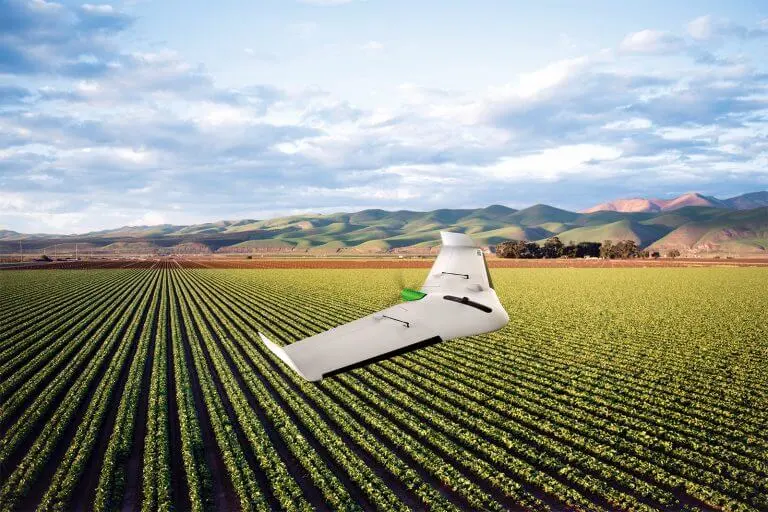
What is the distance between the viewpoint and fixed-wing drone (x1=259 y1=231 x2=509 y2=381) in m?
6.88

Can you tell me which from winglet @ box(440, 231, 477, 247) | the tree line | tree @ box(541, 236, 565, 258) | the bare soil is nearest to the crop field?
winglet @ box(440, 231, 477, 247)

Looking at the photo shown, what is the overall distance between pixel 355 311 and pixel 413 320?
33514 millimetres

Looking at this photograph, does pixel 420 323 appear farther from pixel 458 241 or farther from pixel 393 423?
pixel 393 423

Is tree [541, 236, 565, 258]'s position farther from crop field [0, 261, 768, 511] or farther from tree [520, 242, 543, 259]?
crop field [0, 261, 768, 511]

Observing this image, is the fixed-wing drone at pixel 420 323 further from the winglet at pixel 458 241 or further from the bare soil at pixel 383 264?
the bare soil at pixel 383 264

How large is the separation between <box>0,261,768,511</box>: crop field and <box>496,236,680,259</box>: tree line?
122 meters

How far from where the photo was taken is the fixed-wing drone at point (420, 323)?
688cm

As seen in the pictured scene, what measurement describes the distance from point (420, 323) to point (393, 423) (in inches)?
354

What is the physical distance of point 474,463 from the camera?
13.0 metres

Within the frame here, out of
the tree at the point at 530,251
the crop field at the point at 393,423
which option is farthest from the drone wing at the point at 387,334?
the tree at the point at 530,251

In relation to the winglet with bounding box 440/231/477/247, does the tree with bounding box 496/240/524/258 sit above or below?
below

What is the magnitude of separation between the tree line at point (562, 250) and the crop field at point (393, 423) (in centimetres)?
12189

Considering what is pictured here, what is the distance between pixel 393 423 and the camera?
16125mm

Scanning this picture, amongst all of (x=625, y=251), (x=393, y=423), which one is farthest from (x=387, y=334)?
(x=625, y=251)
